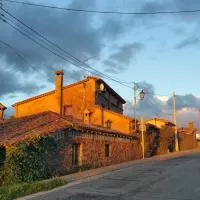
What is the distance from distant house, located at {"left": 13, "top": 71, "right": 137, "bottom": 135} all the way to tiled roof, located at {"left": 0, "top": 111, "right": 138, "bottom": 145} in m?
12.2

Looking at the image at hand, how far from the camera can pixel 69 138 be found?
28.3 m

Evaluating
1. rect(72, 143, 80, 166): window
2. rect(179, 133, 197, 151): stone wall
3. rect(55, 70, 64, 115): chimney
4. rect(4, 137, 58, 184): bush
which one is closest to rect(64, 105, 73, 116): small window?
rect(55, 70, 64, 115): chimney

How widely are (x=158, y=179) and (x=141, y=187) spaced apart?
2.96 m

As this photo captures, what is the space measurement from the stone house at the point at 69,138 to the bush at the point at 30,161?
13.2 inches

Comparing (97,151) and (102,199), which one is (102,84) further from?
(102,199)

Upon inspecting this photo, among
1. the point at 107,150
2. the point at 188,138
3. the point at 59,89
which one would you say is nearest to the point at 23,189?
the point at 107,150

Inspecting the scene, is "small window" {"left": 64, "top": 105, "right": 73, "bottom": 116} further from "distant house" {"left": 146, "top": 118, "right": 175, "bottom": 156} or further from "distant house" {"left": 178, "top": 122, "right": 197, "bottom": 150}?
"distant house" {"left": 178, "top": 122, "right": 197, "bottom": 150}

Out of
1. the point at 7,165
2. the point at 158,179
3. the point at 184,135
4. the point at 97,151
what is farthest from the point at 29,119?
the point at 184,135

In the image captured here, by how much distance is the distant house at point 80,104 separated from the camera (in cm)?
4584

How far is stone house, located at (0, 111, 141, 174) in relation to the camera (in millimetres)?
25922

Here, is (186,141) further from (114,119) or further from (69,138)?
(69,138)

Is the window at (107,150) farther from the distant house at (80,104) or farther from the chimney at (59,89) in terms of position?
the chimney at (59,89)

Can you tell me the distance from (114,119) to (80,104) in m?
4.37

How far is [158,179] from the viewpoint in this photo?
2062cm
